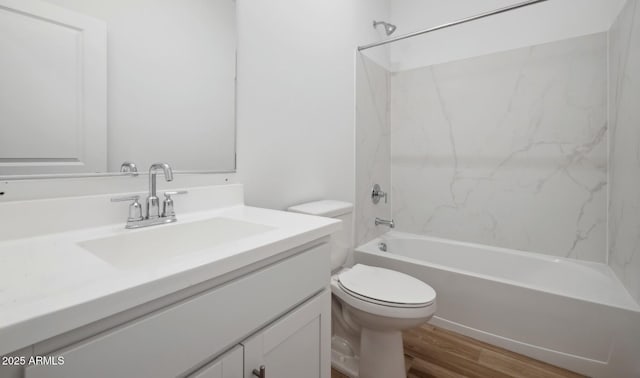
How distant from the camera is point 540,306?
1.48 m

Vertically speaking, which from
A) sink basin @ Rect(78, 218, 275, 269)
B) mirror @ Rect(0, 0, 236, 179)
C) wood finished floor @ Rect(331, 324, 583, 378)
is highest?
mirror @ Rect(0, 0, 236, 179)

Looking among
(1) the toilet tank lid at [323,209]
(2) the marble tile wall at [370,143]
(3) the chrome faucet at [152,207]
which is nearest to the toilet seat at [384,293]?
(1) the toilet tank lid at [323,209]

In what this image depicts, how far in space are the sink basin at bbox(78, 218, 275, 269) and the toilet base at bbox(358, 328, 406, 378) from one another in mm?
832

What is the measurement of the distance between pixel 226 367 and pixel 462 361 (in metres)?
1.41

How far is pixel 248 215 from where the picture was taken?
1059 mm

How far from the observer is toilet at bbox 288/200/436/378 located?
1.21m

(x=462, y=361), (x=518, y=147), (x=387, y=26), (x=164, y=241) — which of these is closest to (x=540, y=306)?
(x=462, y=361)

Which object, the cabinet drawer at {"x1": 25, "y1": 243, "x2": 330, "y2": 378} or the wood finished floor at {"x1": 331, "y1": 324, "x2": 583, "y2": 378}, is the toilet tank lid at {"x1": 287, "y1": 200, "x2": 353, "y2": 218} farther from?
the wood finished floor at {"x1": 331, "y1": 324, "x2": 583, "y2": 378}

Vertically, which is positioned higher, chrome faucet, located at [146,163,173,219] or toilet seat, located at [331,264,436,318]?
chrome faucet, located at [146,163,173,219]

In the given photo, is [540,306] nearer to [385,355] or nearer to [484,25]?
[385,355]

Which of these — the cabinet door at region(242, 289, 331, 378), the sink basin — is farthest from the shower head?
the cabinet door at region(242, 289, 331, 378)

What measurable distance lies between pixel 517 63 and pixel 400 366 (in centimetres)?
210

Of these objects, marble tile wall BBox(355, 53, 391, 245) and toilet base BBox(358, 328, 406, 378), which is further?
marble tile wall BBox(355, 53, 391, 245)

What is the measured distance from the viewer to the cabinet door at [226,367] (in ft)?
1.86
